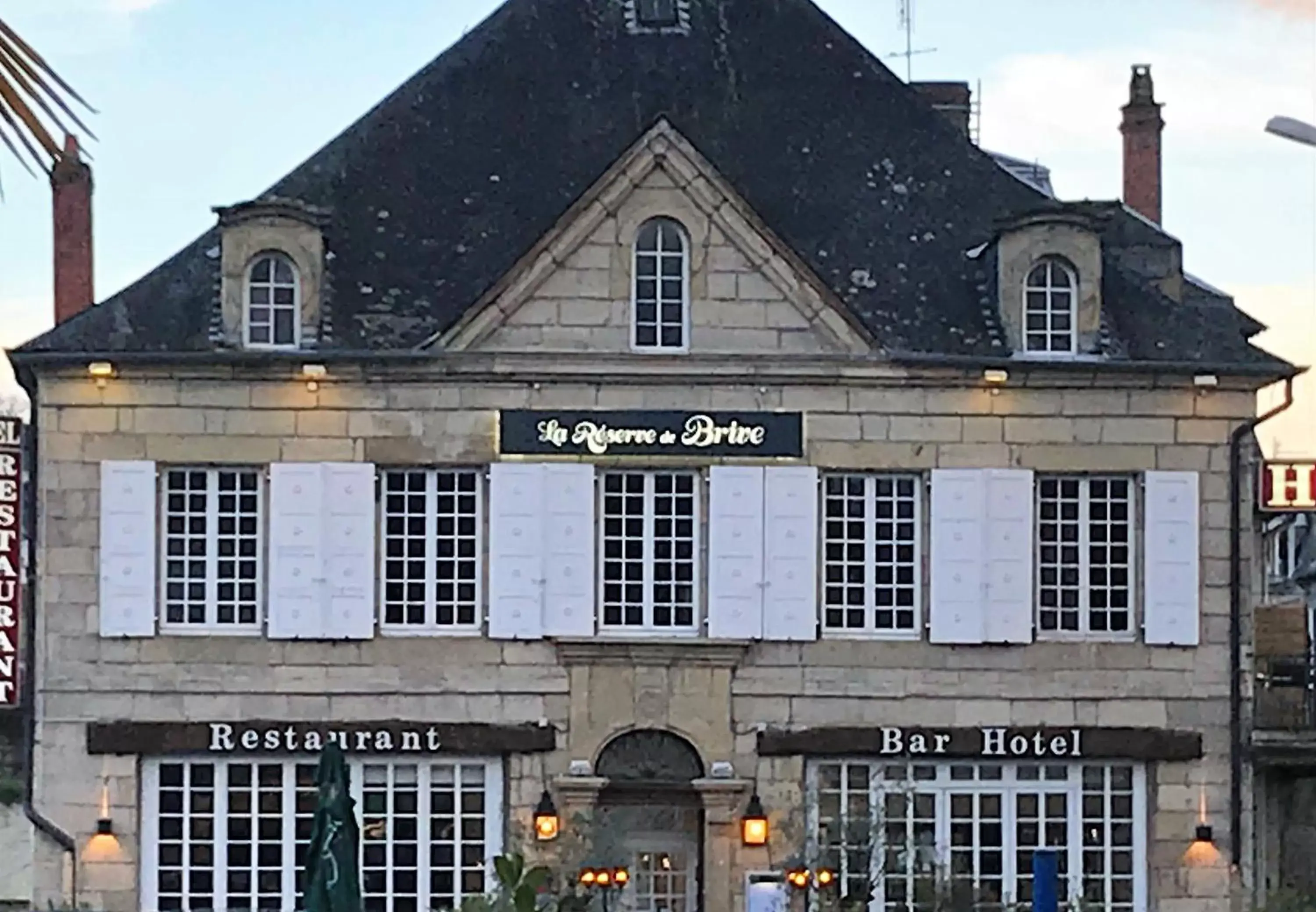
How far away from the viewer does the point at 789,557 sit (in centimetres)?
2392

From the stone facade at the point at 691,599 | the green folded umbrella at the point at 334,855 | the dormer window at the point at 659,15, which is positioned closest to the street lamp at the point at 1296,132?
the green folded umbrella at the point at 334,855

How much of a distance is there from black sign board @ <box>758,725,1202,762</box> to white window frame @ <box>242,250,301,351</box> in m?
6.12

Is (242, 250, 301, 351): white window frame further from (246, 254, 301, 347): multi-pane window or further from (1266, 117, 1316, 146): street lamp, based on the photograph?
(1266, 117, 1316, 146): street lamp

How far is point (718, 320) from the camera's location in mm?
23984

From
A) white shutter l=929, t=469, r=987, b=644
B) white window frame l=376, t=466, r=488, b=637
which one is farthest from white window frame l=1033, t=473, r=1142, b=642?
white window frame l=376, t=466, r=488, b=637

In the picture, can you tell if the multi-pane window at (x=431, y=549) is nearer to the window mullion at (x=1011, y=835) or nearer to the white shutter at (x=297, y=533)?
the white shutter at (x=297, y=533)

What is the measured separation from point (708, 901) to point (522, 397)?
5296mm

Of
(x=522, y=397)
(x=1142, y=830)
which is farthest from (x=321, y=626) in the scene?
(x=1142, y=830)

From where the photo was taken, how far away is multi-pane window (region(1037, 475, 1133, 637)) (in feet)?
79.5

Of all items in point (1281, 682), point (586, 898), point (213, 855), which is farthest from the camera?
point (1281, 682)

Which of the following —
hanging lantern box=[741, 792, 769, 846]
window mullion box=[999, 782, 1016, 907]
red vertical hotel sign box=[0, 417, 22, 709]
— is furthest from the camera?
window mullion box=[999, 782, 1016, 907]

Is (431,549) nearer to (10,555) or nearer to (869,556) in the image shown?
(10,555)

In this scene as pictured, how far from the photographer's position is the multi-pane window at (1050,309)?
79.9 ft

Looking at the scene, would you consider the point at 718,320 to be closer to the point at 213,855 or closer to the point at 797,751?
the point at 797,751
